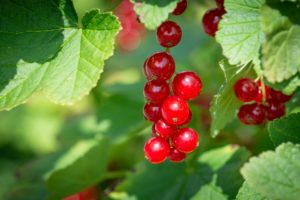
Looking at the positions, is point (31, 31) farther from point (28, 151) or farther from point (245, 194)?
point (28, 151)

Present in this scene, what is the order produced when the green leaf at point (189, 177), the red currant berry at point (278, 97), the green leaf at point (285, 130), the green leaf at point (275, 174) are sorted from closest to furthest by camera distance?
1. the green leaf at point (275, 174)
2. the green leaf at point (285, 130)
3. the red currant berry at point (278, 97)
4. the green leaf at point (189, 177)

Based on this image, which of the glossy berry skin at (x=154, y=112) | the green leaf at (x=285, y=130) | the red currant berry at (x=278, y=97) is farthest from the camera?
the red currant berry at (x=278, y=97)

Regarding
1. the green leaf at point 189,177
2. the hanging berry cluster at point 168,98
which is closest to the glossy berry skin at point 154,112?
the hanging berry cluster at point 168,98

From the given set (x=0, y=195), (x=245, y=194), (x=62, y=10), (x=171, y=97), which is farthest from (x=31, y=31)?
(x=0, y=195)

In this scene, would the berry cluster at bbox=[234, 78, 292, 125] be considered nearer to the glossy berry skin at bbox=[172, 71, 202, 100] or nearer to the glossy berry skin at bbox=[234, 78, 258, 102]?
the glossy berry skin at bbox=[234, 78, 258, 102]

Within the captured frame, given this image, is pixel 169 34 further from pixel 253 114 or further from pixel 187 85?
pixel 253 114

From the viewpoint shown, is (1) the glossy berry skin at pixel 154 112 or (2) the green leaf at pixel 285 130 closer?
(2) the green leaf at pixel 285 130

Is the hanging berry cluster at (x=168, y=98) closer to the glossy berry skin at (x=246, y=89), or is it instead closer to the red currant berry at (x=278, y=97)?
the glossy berry skin at (x=246, y=89)

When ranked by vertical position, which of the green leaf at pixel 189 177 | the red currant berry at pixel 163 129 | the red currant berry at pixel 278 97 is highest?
the red currant berry at pixel 163 129
